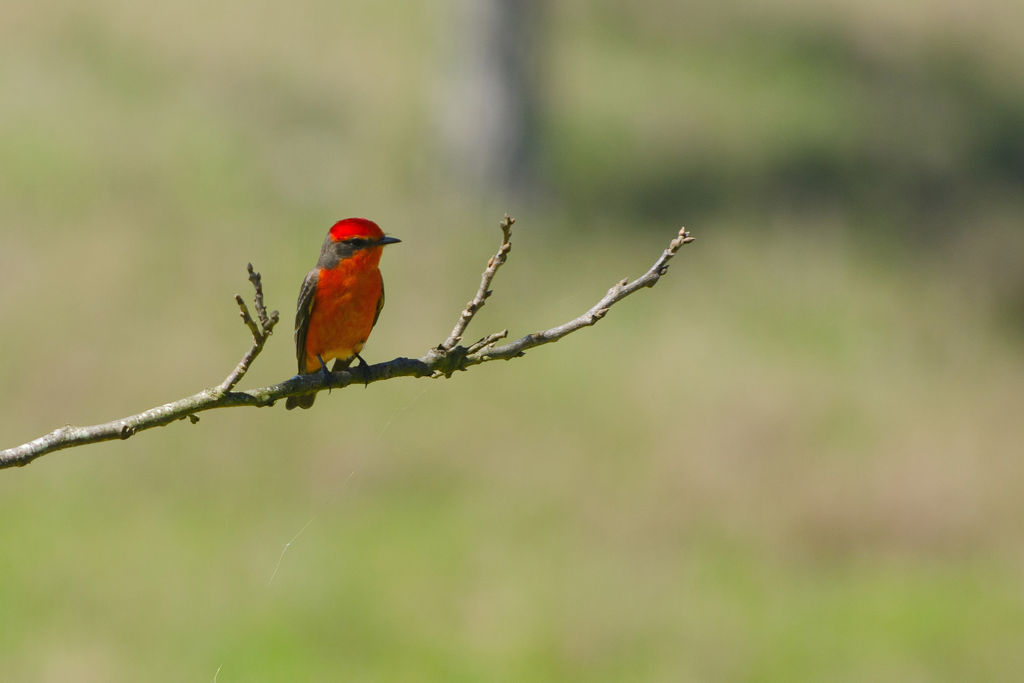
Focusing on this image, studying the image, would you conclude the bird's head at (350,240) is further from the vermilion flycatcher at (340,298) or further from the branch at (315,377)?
the branch at (315,377)

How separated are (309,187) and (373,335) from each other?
247cm

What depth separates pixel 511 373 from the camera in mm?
9609

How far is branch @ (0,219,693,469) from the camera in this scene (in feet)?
9.32

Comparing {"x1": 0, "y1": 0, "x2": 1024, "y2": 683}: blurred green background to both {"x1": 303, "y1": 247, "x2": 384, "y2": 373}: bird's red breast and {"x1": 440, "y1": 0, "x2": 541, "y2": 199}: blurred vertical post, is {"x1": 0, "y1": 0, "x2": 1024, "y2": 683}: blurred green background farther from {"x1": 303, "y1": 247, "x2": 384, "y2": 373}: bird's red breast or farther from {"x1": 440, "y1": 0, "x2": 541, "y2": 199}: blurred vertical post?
{"x1": 303, "y1": 247, "x2": 384, "y2": 373}: bird's red breast

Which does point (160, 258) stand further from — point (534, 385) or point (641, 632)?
point (641, 632)

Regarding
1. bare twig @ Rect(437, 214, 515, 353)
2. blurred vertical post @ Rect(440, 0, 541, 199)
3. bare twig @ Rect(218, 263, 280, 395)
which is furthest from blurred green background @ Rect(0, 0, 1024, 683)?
bare twig @ Rect(218, 263, 280, 395)

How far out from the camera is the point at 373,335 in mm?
9539

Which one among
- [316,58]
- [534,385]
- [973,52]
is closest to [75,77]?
[316,58]

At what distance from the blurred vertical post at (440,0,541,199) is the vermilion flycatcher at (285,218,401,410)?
757 cm

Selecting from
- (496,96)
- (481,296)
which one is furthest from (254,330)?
(496,96)

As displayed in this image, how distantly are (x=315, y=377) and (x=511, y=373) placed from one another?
6139mm

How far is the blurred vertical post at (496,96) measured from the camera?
12.0 meters

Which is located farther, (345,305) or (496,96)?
(496,96)

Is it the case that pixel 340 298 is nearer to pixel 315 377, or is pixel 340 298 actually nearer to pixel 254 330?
pixel 315 377
